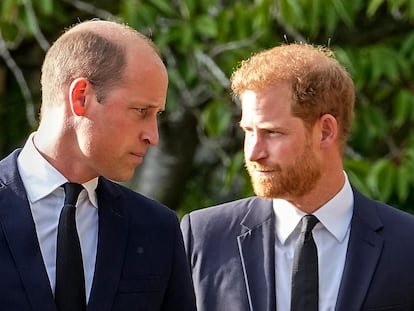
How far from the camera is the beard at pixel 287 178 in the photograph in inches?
128

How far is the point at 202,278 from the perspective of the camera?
3.37 meters

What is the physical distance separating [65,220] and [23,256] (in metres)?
0.13

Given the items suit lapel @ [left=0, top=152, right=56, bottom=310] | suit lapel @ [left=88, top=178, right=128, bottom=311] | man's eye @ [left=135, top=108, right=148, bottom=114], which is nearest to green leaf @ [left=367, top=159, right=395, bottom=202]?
suit lapel @ [left=88, top=178, right=128, bottom=311]

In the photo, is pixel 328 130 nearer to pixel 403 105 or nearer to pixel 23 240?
pixel 23 240

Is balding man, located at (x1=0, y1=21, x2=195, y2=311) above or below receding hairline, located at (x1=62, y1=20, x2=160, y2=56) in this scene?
below

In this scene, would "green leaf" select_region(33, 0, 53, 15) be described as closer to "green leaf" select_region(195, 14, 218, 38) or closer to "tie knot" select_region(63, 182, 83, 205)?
"green leaf" select_region(195, 14, 218, 38)

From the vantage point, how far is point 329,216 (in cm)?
333

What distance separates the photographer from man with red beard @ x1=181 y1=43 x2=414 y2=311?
3.26 m

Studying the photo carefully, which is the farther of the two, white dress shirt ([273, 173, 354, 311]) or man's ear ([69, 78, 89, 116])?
white dress shirt ([273, 173, 354, 311])

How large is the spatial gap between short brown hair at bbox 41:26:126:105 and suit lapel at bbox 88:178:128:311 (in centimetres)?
27

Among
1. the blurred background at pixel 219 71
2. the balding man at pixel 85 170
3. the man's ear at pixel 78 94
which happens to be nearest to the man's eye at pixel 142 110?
the balding man at pixel 85 170

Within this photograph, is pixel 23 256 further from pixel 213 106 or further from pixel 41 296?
pixel 213 106

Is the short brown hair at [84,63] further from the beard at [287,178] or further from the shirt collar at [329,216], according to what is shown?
the shirt collar at [329,216]

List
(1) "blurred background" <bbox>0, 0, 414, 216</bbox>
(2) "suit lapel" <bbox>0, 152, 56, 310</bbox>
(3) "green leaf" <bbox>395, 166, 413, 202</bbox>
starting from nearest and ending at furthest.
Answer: (2) "suit lapel" <bbox>0, 152, 56, 310</bbox> → (3) "green leaf" <bbox>395, 166, 413, 202</bbox> → (1) "blurred background" <bbox>0, 0, 414, 216</bbox>
